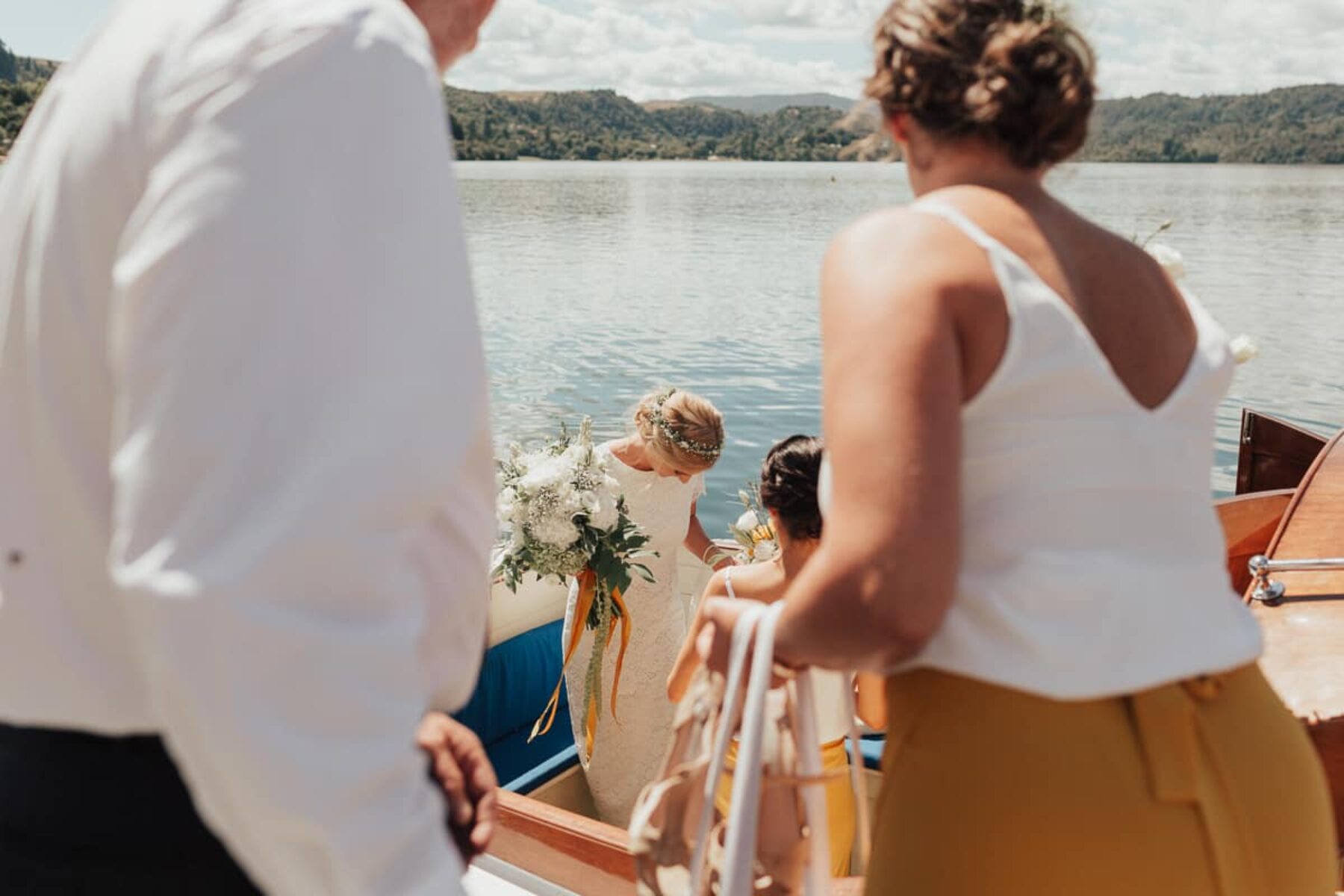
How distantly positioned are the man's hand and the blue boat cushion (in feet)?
10.1

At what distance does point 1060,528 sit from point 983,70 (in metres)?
0.41

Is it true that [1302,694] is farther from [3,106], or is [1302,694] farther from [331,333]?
[3,106]

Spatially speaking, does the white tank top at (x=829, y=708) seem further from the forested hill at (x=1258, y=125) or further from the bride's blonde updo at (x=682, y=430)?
the forested hill at (x=1258, y=125)

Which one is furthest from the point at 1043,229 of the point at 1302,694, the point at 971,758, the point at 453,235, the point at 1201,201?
the point at 1201,201

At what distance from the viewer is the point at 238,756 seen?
23.2 inches

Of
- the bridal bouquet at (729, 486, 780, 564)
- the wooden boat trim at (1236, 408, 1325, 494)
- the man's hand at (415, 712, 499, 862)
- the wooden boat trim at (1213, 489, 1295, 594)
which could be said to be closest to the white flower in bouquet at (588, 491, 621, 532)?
the bridal bouquet at (729, 486, 780, 564)

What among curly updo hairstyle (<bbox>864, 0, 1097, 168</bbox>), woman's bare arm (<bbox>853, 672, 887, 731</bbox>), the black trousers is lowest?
woman's bare arm (<bbox>853, 672, 887, 731</bbox>)

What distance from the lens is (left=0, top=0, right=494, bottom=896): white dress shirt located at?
23.1 inches

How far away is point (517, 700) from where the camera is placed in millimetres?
4086

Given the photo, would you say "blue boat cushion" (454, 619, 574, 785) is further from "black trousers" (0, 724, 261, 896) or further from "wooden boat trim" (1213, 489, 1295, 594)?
"black trousers" (0, 724, 261, 896)

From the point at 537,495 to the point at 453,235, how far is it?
2.85m

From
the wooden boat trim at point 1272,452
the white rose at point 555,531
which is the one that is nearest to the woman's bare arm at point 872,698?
the white rose at point 555,531

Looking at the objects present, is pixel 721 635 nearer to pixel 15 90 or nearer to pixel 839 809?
pixel 839 809

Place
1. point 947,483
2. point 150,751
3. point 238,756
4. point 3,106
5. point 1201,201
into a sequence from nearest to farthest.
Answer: point 238,756 → point 150,751 → point 947,483 → point 3,106 → point 1201,201
